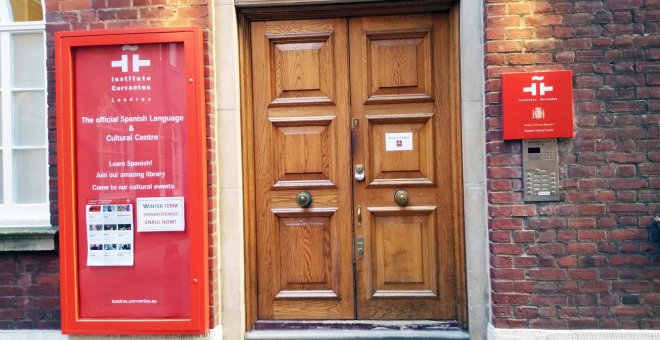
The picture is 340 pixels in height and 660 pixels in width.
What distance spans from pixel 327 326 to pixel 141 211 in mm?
1708

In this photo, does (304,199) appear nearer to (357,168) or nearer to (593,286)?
(357,168)

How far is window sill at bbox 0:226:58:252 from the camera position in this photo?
14.6 feet

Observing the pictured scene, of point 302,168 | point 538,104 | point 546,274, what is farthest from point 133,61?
point 546,274

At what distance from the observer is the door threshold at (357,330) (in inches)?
177

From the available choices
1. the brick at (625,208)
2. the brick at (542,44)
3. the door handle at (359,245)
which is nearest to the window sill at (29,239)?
the door handle at (359,245)

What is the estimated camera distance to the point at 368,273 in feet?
15.3

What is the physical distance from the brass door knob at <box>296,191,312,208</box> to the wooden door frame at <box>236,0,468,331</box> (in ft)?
1.24

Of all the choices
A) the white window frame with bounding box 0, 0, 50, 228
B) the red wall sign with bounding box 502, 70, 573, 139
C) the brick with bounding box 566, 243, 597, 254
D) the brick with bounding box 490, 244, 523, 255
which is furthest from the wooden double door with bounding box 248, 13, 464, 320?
the white window frame with bounding box 0, 0, 50, 228

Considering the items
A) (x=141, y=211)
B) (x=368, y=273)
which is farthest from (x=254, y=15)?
(x=368, y=273)

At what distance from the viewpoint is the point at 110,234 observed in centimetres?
437

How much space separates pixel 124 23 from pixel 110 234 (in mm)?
1614

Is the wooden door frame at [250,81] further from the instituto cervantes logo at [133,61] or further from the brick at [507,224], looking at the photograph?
the instituto cervantes logo at [133,61]

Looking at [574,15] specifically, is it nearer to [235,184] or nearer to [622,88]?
[622,88]

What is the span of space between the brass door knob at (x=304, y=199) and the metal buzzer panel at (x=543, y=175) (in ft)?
5.38
